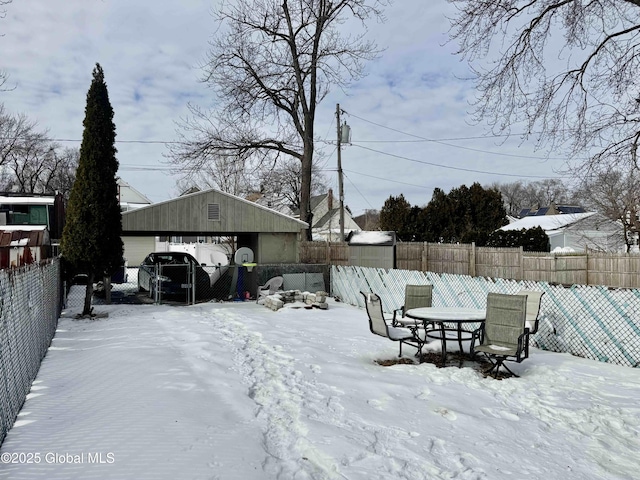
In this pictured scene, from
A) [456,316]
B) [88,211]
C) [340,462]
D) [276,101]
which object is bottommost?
[340,462]

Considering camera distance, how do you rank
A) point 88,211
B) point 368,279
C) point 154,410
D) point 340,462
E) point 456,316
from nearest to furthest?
1. point 340,462
2. point 154,410
3. point 456,316
4. point 88,211
5. point 368,279

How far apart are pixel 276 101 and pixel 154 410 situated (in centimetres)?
2201

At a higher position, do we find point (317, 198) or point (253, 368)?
point (317, 198)

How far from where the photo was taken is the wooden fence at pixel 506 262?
1789 centimetres

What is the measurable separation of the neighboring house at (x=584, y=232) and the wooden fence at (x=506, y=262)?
13.8 m

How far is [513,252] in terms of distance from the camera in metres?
18.1

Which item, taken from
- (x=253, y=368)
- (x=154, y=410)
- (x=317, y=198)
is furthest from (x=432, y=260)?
(x=317, y=198)

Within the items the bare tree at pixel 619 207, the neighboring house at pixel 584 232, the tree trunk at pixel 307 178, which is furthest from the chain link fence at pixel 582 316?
the neighboring house at pixel 584 232

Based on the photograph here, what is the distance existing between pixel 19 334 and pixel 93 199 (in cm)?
715

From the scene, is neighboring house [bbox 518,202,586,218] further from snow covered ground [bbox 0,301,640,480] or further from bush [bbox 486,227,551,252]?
snow covered ground [bbox 0,301,640,480]

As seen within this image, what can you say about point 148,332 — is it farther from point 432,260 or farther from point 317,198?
point 317,198

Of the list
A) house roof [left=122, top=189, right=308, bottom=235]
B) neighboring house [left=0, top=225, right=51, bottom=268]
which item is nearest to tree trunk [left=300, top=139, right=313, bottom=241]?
house roof [left=122, top=189, right=308, bottom=235]

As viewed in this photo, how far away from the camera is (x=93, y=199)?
1148cm

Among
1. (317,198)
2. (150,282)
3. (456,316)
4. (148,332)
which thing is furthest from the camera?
(317,198)
